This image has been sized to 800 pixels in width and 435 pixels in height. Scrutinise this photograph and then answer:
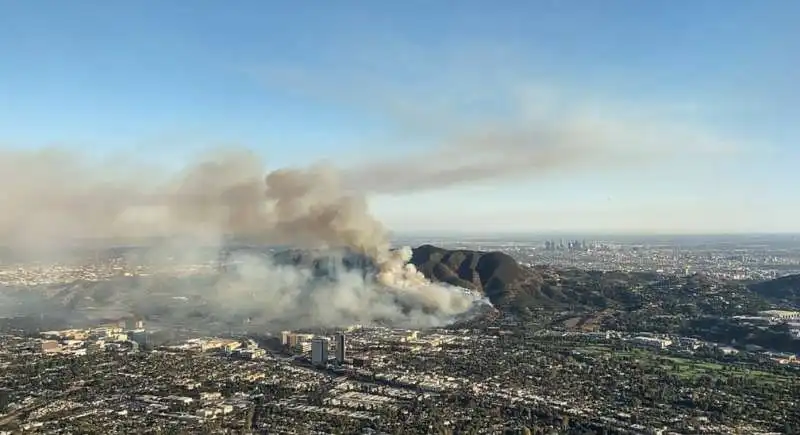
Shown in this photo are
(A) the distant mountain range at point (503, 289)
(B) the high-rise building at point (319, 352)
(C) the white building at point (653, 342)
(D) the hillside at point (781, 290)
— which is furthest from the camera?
(D) the hillside at point (781, 290)

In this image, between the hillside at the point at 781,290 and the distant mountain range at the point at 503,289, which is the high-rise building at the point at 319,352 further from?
the hillside at the point at 781,290

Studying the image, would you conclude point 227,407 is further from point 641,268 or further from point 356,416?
point 641,268

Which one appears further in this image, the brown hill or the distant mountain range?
the brown hill

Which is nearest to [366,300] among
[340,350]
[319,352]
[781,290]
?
[340,350]

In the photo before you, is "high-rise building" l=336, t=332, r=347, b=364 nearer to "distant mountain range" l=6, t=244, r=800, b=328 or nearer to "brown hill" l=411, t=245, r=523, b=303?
"distant mountain range" l=6, t=244, r=800, b=328

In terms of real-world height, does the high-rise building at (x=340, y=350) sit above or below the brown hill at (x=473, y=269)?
below

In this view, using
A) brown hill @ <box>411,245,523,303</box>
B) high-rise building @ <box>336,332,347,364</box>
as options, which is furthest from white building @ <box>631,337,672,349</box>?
high-rise building @ <box>336,332,347,364</box>

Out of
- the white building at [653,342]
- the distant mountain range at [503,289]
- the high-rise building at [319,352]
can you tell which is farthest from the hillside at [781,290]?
the high-rise building at [319,352]

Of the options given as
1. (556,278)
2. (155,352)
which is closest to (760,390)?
(155,352)

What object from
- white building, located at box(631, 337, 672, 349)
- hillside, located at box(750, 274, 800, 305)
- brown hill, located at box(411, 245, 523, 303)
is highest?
brown hill, located at box(411, 245, 523, 303)
